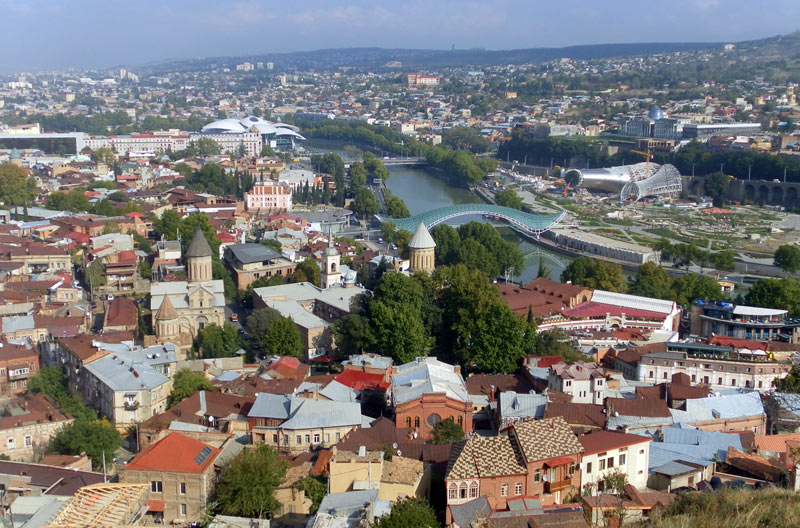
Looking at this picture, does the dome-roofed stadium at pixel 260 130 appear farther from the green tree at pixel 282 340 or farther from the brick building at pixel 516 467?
the brick building at pixel 516 467

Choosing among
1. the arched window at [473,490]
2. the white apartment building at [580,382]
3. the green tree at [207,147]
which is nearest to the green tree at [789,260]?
the white apartment building at [580,382]

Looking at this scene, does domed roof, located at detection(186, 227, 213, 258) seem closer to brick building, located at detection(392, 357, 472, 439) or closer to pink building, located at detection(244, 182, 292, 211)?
brick building, located at detection(392, 357, 472, 439)

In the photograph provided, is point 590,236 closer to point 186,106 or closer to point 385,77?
point 186,106

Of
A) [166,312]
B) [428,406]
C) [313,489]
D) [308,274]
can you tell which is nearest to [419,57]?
[308,274]

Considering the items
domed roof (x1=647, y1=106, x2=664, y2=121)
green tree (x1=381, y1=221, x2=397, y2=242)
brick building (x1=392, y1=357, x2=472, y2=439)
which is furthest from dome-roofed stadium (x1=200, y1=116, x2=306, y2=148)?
brick building (x1=392, y1=357, x2=472, y2=439)

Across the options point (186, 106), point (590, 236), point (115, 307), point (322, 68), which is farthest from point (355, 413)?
point (322, 68)

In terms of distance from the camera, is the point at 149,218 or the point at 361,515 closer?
the point at 361,515
